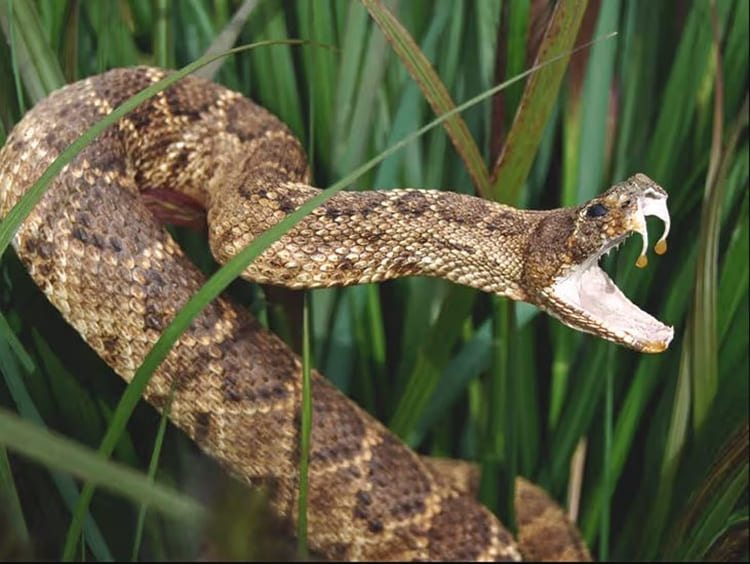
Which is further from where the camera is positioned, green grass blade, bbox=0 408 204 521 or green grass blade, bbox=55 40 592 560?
green grass blade, bbox=55 40 592 560

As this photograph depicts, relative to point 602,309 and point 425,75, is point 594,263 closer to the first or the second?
point 602,309

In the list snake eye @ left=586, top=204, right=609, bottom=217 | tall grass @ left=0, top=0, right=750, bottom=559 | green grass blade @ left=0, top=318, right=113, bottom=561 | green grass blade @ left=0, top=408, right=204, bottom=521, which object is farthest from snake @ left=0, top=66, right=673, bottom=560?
green grass blade @ left=0, top=408, right=204, bottom=521

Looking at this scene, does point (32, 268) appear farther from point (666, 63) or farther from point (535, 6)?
point (666, 63)

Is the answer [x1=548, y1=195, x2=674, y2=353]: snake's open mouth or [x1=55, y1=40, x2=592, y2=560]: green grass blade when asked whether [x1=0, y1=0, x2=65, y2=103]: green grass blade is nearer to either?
[x1=55, y1=40, x2=592, y2=560]: green grass blade

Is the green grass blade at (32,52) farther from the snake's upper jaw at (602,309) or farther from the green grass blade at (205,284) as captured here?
the snake's upper jaw at (602,309)

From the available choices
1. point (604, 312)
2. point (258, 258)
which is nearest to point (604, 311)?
point (604, 312)

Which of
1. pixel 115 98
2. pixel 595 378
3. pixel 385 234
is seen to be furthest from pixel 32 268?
pixel 595 378
